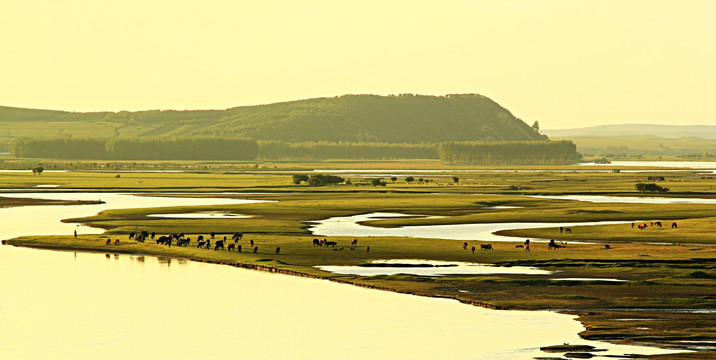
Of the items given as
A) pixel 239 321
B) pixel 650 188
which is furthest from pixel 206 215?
pixel 650 188

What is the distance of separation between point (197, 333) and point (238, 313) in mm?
4309

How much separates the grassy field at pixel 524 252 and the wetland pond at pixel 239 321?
2.57 metres

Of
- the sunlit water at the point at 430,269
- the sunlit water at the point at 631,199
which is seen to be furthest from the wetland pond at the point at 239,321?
the sunlit water at the point at 631,199

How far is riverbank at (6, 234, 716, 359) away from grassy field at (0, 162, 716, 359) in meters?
0.06

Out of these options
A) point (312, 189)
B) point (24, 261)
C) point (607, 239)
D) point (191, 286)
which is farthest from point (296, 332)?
point (312, 189)

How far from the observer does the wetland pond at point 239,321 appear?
37.2m

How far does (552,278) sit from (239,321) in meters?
19.1

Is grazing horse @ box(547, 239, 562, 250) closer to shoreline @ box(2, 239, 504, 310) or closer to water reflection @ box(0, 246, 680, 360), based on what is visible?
shoreline @ box(2, 239, 504, 310)

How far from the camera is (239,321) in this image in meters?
43.0

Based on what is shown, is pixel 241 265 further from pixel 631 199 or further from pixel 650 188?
pixel 650 188

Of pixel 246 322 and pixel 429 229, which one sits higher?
pixel 429 229

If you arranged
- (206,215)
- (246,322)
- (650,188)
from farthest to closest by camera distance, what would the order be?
(650,188) → (206,215) → (246,322)

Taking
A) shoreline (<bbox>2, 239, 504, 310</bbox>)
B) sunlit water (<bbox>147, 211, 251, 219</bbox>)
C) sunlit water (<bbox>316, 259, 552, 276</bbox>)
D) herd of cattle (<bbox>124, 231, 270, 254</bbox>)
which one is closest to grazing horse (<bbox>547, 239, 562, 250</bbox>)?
sunlit water (<bbox>316, 259, 552, 276</bbox>)

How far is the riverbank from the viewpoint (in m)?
41.8
